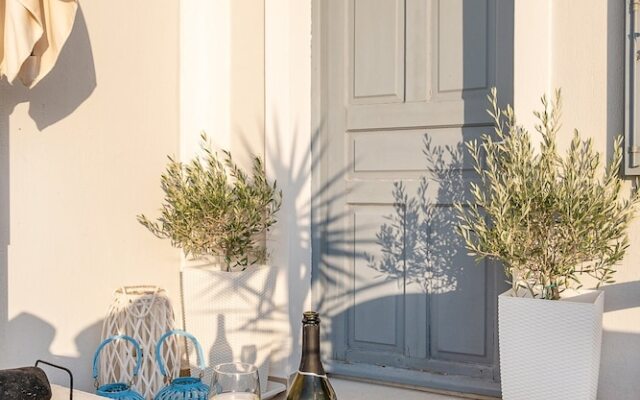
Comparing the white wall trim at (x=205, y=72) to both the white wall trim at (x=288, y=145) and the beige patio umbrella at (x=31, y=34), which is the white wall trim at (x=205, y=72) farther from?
the beige patio umbrella at (x=31, y=34)

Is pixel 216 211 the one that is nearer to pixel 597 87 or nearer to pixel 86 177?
pixel 86 177

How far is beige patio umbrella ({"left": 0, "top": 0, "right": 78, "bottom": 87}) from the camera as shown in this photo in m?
2.09

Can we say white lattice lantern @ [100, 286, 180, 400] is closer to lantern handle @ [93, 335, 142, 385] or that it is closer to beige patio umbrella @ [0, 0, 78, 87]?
lantern handle @ [93, 335, 142, 385]

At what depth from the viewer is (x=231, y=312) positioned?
9.62 ft

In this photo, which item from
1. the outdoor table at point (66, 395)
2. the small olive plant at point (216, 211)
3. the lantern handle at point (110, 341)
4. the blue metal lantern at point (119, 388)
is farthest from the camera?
the small olive plant at point (216, 211)

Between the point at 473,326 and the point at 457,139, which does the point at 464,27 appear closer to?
the point at 457,139

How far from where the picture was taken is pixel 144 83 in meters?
3.12

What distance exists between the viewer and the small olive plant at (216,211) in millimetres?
2893

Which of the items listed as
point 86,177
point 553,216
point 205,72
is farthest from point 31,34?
point 553,216

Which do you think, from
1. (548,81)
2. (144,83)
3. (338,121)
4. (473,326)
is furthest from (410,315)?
(144,83)

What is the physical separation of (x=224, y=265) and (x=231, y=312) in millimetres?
272

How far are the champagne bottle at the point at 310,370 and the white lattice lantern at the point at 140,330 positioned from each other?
1.64 meters

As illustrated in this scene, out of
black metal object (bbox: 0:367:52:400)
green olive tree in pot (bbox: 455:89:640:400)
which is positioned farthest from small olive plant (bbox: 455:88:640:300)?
black metal object (bbox: 0:367:52:400)

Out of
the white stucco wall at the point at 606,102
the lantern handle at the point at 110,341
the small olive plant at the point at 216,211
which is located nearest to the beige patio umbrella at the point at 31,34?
the small olive plant at the point at 216,211
